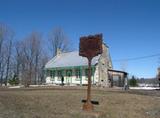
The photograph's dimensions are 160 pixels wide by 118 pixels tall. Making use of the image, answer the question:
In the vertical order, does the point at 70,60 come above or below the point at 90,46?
above

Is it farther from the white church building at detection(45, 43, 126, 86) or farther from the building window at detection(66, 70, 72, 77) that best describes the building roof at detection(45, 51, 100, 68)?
the building window at detection(66, 70, 72, 77)

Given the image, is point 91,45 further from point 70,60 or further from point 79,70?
point 70,60

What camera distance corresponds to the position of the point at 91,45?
663 inches

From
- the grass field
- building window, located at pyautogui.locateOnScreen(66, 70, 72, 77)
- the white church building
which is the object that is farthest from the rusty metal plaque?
building window, located at pyautogui.locateOnScreen(66, 70, 72, 77)

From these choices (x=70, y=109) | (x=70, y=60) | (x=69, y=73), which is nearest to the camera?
(x=70, y=109)

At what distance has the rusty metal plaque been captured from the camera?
54.1 ft

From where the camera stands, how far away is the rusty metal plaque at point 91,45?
54.1ft

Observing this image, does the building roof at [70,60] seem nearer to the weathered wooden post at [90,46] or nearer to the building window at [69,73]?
the building window at [69,73]

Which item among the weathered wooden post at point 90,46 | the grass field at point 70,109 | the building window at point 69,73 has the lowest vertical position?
the grass field at point 70,109

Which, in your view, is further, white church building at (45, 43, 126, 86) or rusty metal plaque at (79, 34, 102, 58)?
white church building at (45, 43, 126, 86)

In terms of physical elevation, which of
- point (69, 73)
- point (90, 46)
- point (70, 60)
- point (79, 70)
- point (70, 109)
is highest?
point (70, 60)

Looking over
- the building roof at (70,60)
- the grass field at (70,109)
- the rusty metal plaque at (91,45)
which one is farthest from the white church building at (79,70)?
the rusty metal plaque at (91,45)

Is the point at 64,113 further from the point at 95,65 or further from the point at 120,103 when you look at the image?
the point at 95,65

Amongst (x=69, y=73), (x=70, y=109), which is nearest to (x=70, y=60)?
(x=69, y=73)
